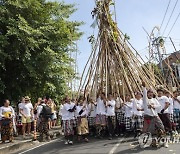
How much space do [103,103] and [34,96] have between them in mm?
6222

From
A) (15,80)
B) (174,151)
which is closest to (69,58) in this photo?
(15,80)

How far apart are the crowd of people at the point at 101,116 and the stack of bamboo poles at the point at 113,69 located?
1.22 feet

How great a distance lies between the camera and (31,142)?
434 inches

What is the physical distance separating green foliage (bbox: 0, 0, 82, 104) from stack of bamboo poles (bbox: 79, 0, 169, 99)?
110 inches

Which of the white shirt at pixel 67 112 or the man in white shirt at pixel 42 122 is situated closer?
the white shirt at pixel 67 112

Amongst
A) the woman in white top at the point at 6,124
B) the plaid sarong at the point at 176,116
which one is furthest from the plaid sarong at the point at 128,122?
the woman in white top at the point at 6,124

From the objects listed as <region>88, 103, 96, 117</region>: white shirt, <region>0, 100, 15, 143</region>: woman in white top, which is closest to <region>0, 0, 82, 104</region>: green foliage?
<region>0, 100, 15, 143</region>: woman in white top

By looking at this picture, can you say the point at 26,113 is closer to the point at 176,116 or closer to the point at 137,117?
the point at 137,117

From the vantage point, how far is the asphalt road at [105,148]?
7911mm

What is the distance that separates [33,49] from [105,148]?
20.4 ft

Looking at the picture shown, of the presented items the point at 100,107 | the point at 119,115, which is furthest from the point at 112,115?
the point at 119,115

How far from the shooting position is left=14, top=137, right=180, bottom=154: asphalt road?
26.0 ft

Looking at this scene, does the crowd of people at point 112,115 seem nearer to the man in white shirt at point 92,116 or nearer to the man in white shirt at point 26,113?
the man in white shirt at point 92,116

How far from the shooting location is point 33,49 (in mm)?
13430
